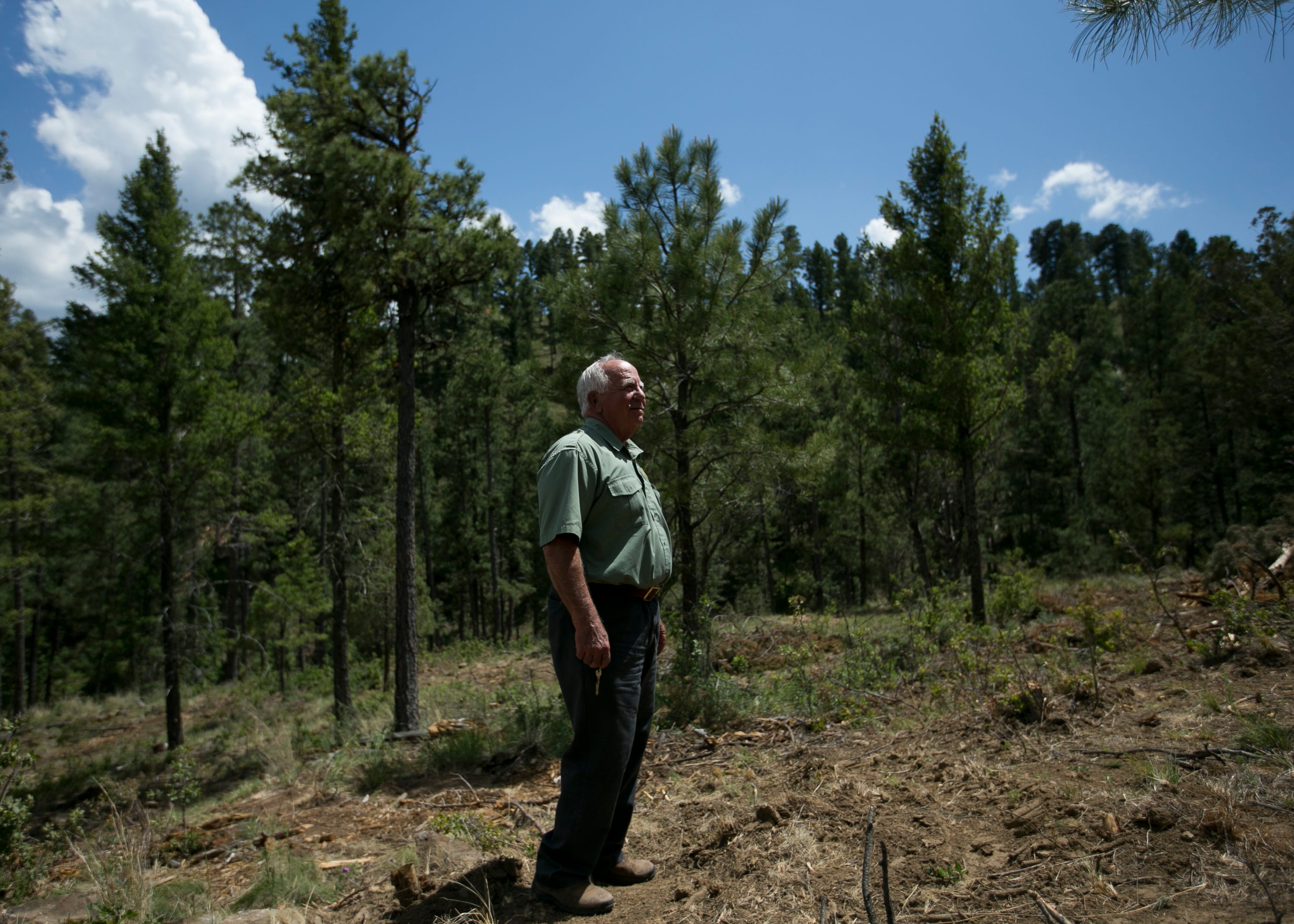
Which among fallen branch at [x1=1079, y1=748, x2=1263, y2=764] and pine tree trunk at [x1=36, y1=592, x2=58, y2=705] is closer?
fallen branch at [x1=1079, y1=748, x2=1263, y2=764]

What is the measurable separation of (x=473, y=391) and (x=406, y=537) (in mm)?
17722

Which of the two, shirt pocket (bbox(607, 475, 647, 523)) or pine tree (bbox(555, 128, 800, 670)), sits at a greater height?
pine tree (bbox(555, 128, 800, 670))

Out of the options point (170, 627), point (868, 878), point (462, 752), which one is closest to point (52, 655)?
point (170, 627)

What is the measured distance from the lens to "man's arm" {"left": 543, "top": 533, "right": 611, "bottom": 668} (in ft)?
8.48

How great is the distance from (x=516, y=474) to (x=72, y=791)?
1990cm

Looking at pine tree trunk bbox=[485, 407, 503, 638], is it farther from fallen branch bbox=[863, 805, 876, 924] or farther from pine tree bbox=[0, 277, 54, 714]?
fallen branch bbox=[863, 805, 876, 924]

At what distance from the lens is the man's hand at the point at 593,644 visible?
2.58 m

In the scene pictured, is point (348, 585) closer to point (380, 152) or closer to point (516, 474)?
point (380, 152)

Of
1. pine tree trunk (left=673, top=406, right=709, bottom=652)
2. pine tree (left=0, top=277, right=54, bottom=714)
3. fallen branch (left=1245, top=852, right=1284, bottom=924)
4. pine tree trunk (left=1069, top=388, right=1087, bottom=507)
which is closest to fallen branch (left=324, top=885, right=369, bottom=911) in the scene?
fallen branch (left=1245, top=852, right=1284, bottom=924)

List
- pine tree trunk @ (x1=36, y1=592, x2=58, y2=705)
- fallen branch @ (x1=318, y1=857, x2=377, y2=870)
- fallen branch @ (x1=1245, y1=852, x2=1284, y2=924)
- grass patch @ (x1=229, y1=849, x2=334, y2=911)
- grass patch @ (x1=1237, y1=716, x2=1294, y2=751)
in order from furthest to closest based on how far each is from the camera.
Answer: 1. pine tree trunk @ (x1=36, y1=592, x2=58, y2=705)
2. fallen branch @ (x1=318, y1=857, x2=377, y2=870)
3. grass patch @ (x1=229, y1=849, x2=334, y2=911)
4. grass patch @ (x1=1237, y1=716, x2=1294, y2=751)
5. fallen branch @ (x1=1245, y1=852, x2=1284, y2=924)

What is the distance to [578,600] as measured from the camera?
102 inches

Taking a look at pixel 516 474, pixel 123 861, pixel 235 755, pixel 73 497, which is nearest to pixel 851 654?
pixel 123 861

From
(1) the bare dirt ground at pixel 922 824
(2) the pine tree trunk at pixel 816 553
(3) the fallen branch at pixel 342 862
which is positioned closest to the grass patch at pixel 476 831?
(1) the bare dirt ground at pixel 922 824

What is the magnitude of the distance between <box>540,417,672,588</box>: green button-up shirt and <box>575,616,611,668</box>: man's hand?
22 centimetres
